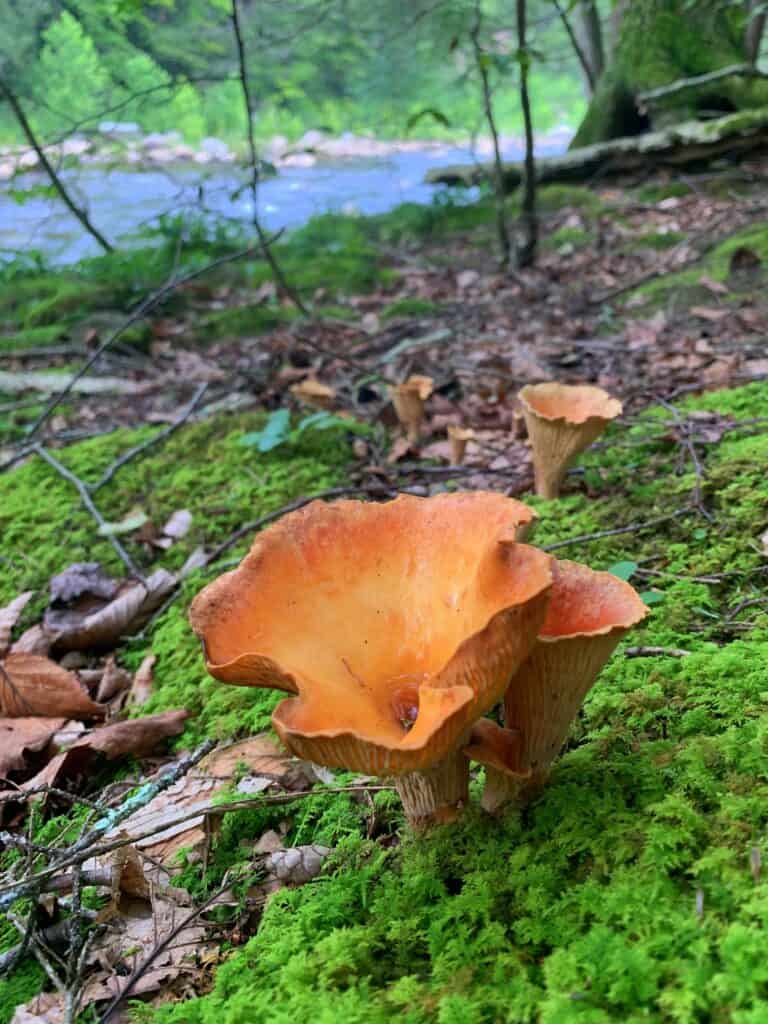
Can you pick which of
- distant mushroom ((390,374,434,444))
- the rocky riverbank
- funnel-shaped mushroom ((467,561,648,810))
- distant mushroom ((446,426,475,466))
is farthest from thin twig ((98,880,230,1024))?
the rocky riverbank

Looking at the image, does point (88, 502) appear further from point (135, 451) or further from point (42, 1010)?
point (42, 1010)

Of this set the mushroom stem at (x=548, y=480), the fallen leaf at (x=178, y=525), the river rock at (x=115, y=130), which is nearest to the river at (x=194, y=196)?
the river rock at (x=115, y=130)

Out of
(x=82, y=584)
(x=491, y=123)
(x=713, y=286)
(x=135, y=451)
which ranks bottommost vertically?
(x=82, y=584)

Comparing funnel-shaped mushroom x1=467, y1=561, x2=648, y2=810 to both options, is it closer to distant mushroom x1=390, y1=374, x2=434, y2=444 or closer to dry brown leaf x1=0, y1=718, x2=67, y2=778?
dry brown leaf x1=0, y1=718, x2=67, y2=778

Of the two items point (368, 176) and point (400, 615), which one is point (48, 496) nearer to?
point (400, 615)

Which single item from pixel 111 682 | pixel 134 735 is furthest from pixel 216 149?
pixel 134 735
